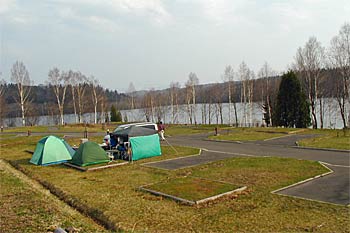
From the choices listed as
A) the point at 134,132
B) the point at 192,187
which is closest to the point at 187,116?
the point at 134,132

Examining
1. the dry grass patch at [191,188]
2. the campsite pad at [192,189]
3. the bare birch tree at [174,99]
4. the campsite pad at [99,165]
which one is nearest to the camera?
the campsite pad at [192,189]

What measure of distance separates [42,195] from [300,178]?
8.75 metres

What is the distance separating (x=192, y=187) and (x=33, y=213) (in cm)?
476

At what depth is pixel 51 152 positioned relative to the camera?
16500mm

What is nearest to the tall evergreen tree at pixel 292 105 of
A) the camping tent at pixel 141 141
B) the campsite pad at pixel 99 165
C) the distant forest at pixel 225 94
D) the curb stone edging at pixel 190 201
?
the distant forest at pixel 225 94

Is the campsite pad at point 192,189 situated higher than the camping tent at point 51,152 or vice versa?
the camping tent at point 51,152

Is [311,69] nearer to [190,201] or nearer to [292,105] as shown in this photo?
[292,105]

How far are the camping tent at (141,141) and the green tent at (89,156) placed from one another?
1602 mm

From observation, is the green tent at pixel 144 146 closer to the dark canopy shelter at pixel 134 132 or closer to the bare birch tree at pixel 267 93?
the dark canopy shelter at pixel 134 132

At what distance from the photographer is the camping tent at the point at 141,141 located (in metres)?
16.5

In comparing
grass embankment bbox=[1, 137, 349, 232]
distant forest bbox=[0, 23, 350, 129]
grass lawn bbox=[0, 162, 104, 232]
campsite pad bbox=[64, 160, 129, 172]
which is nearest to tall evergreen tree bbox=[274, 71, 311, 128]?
distant forest bbox=[0, 23, 350, 129]

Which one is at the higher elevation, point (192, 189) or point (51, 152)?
point (51, 152)

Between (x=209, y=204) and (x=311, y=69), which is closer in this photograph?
(x=209, y=204)

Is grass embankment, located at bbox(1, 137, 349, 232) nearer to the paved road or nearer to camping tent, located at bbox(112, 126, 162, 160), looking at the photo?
the paved road
